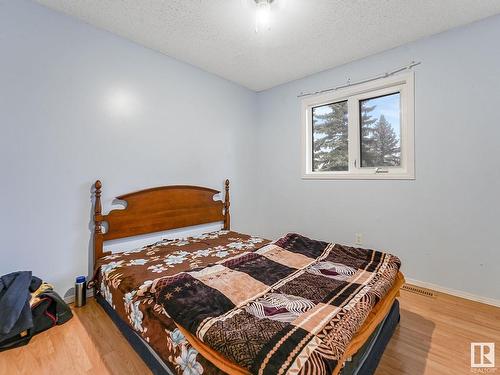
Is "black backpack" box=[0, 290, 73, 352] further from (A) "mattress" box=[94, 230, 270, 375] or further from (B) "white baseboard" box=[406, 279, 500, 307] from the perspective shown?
(B) "white baseboard" box=[406, 279, 500, 307]

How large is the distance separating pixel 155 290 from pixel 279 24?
7.53ft

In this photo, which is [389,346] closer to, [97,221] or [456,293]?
[456,293]

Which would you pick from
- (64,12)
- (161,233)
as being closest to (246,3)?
(64,12)

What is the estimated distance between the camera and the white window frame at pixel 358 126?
2473 mm

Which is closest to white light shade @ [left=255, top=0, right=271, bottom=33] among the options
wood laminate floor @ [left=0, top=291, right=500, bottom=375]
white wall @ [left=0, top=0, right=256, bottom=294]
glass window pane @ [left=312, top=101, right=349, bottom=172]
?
white wall @ [left=0, top=0, right=256, bottom=294]

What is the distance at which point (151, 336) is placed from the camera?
4.39 ft

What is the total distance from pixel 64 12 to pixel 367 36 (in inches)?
105

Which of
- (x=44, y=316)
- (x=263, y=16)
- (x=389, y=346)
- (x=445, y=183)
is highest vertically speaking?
A: (x=263, y=16)

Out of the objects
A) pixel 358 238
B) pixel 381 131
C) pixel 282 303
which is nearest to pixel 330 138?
pixel 381 131

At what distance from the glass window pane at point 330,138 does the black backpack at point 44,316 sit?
9.79 ft

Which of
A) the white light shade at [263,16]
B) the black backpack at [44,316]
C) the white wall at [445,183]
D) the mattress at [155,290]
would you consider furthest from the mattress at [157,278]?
the white light shade at [263,16]

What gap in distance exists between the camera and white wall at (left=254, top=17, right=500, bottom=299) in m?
2.09

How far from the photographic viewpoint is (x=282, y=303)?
1271mm

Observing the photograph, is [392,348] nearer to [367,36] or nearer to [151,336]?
[151,336]
